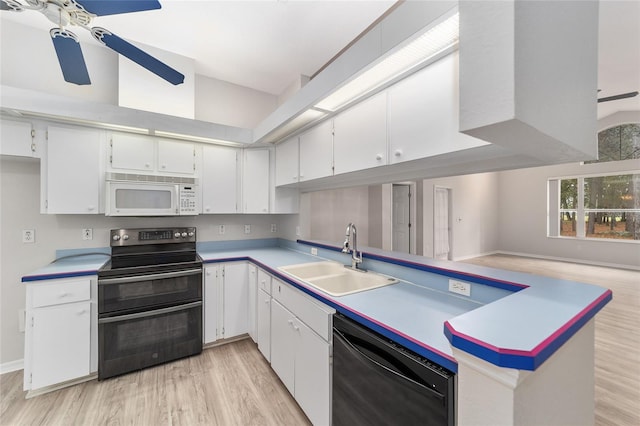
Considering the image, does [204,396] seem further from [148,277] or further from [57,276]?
[57,276]

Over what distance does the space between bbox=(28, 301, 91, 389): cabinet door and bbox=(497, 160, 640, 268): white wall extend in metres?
9.50

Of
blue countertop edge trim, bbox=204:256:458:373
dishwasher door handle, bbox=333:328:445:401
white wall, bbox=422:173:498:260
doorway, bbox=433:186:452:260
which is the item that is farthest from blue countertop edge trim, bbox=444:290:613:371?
doorway, bbox=433:186:452:260

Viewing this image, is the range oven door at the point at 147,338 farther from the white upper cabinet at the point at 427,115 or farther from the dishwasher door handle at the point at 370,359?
the white upper cabinet at the point at 427,115

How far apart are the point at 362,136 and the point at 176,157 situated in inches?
83.4

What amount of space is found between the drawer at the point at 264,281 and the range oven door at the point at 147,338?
0.65 m

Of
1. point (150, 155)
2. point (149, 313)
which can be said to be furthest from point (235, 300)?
point (150, 155)

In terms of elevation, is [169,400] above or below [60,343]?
below

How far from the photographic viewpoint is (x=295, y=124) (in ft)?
8.27

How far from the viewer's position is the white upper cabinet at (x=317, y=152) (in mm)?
2216

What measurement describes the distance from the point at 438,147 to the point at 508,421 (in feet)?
3.65

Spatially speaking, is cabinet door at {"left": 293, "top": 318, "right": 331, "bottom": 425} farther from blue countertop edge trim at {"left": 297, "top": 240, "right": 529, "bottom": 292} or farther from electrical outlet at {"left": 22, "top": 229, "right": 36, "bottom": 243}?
electrical outlet at {"left": 22, "top": 229, "right": 36, "bottom": 243}

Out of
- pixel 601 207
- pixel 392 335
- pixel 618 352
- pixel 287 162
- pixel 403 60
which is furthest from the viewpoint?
pixel 601 207

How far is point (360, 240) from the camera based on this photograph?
4.75 metres

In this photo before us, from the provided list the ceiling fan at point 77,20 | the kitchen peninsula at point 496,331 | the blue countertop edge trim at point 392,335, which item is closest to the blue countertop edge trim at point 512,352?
the kitchen peninsula at point 496,331
